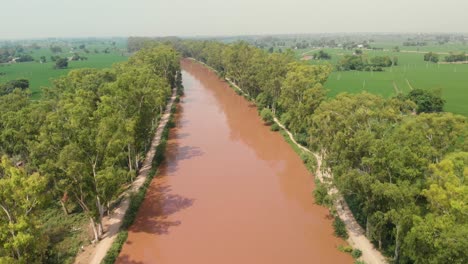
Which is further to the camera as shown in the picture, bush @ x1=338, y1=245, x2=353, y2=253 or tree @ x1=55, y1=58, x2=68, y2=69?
tree @ x1=55, y1=58, x2=68, y2=69

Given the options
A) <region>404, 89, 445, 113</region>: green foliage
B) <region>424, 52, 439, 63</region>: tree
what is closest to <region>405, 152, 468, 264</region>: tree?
<region>404, 89, 445, 113</region>: green foliage

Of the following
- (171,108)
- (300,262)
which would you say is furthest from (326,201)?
(171,108)

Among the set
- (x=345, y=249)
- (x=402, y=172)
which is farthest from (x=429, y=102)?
(x=402, y=172)

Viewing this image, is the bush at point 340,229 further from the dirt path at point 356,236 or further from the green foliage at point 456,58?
the green foliage at point 456,58

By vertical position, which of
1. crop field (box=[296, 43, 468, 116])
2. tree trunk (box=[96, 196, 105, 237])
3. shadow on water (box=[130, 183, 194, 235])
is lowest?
shadow on water (box=[130, 183, 194, 235])

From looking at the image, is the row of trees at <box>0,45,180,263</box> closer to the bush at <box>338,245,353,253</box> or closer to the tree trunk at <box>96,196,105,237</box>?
the tree trunk at <box>96,196,105,237</box>

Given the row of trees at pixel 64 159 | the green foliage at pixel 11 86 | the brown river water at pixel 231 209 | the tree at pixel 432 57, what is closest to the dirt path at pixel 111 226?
the row of trees at pixel 64 159
